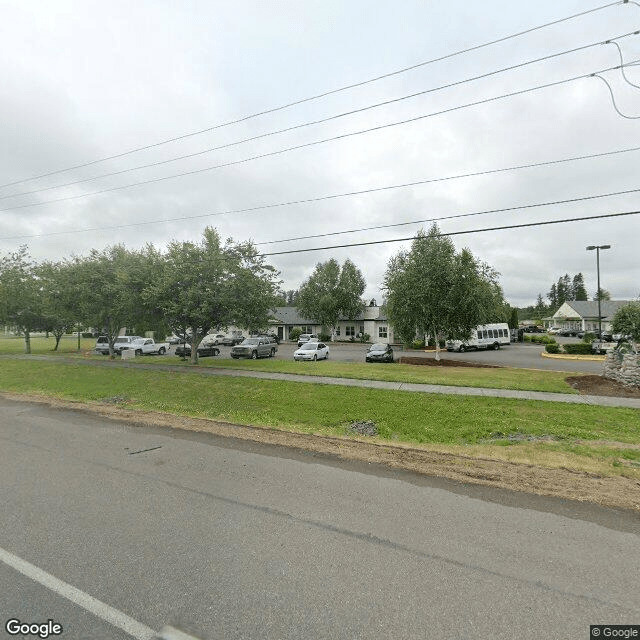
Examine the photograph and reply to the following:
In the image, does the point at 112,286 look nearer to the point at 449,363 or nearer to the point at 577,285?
the point at 449,363

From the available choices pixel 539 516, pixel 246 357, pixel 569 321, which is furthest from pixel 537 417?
pixel 569 321

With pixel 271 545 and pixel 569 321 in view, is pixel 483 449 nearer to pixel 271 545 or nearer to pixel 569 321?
pixel 271 545

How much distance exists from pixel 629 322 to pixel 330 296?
35.8m

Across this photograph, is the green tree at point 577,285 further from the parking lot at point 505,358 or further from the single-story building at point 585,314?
the parking lot at point 505,358

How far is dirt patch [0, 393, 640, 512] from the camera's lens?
18.0ft

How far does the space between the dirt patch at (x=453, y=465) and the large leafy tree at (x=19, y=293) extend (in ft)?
95.4

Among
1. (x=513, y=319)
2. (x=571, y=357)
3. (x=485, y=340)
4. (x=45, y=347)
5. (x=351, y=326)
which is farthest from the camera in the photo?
(x=513, y=319)

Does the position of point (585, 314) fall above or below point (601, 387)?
above

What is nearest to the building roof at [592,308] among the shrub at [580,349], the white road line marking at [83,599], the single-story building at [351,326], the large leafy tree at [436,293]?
the single-story building at [351,326]

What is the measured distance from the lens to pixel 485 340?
41594 millimetres

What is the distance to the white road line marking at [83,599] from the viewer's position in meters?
2.79

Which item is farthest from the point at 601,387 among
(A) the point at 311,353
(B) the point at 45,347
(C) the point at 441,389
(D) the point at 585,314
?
(D) the point at 585,314

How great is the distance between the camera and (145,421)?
1003 cm

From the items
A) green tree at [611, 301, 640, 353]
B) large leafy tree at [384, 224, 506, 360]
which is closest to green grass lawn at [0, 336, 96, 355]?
large leafy tree at [384, 224, 506, 360]
